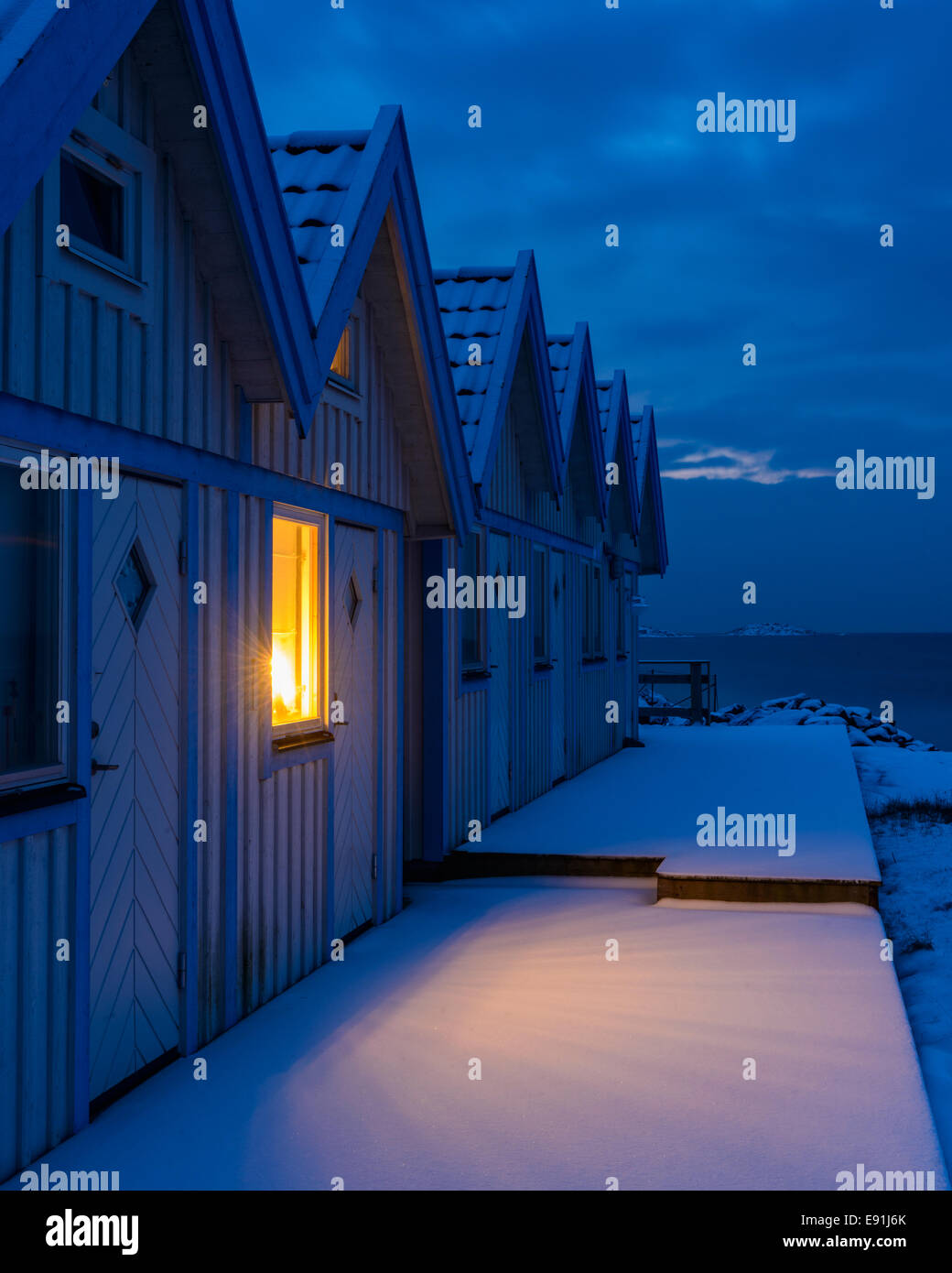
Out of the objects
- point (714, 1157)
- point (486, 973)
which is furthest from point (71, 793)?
point (486, 973)

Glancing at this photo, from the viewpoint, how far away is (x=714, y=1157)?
398cm

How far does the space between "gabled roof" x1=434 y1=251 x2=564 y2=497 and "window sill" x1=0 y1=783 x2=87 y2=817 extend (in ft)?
18.8

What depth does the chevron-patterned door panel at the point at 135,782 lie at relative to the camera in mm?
4352

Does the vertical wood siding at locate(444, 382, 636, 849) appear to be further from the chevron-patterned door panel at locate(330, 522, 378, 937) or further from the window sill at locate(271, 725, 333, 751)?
the window sill at locate(271, 725, 333, 751)

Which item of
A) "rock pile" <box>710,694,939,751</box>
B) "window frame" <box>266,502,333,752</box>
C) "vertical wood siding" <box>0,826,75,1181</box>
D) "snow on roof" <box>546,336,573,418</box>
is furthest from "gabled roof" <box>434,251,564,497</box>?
"rock pile" <box>710,694,939,751</box>

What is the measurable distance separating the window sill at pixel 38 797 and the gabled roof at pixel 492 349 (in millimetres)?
5726

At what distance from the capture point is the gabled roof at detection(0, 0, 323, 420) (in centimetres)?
326

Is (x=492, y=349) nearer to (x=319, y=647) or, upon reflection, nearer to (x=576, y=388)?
(x=576, y=388)

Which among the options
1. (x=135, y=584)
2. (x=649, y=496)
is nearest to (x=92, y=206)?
(x=135, y=584)

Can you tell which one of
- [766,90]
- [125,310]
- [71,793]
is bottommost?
[71,793]

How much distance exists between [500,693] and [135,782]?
6683 mm

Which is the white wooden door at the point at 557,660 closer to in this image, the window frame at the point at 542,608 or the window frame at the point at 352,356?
the window frame at the point at 542,608
